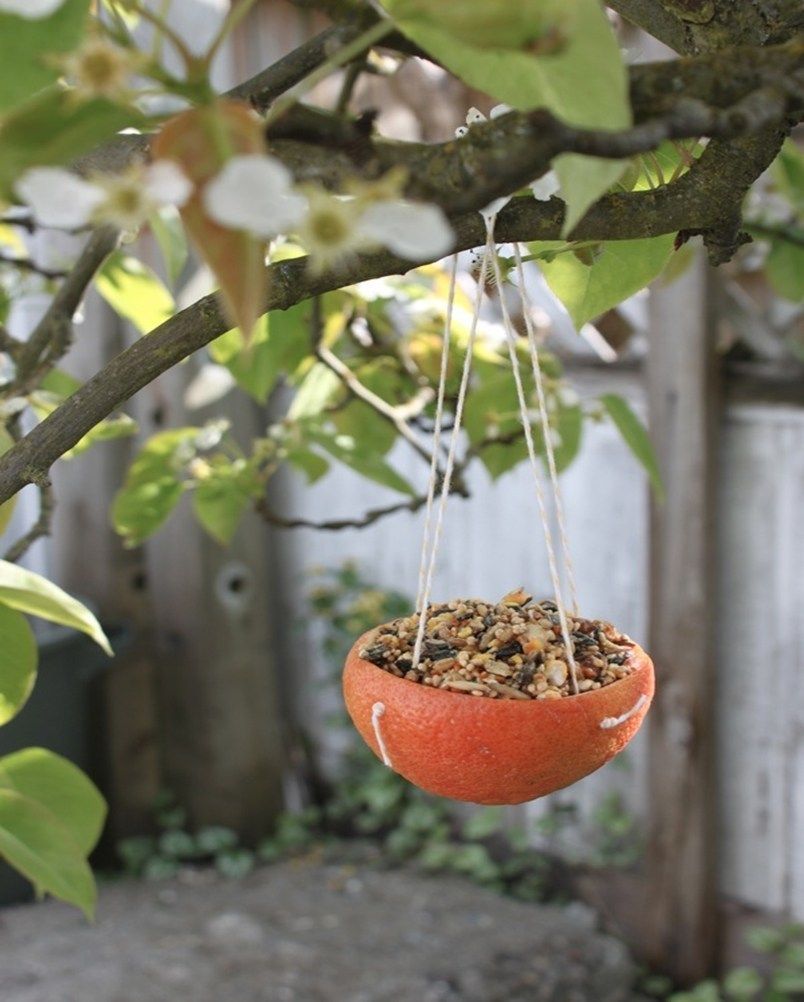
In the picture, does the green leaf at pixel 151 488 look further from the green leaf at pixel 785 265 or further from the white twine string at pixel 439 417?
the green leaf at pixel 785 265

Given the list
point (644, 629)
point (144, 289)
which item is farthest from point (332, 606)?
point (144, 289)

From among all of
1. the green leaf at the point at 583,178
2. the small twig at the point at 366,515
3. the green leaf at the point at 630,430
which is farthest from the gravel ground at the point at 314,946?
the green leaf at the point at 583,178

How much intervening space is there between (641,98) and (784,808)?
5.95 feet

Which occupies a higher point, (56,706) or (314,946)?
(56,706)

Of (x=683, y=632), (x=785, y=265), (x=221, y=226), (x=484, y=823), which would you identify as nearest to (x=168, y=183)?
(x=221, y=226)

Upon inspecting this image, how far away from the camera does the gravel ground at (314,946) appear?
83.5 inches

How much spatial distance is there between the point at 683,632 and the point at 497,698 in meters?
1.32

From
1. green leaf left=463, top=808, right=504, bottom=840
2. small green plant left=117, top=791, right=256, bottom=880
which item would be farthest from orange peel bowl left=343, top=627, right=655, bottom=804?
small green plant left=117, top=791, right=256, bottom=880

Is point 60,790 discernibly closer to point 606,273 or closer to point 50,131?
point 606,273

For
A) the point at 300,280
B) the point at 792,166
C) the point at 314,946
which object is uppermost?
the point at 792,166

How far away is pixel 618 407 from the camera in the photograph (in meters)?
1.24

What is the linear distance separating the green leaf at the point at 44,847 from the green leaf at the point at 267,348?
0.44 metres

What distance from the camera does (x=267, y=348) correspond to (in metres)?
1.17

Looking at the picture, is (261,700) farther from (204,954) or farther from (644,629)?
(644,629)
